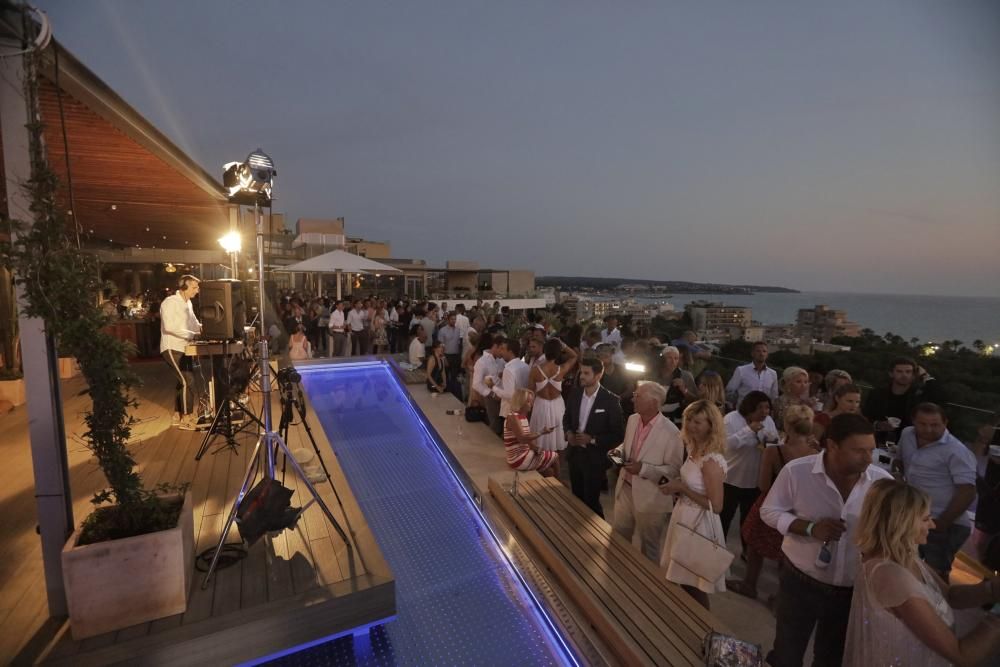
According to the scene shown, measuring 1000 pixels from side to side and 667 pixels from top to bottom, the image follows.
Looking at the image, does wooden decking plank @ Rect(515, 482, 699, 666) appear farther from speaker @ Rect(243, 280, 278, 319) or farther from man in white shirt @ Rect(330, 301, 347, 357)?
man in white shirt @ Rect(330, 301, 347, 357)

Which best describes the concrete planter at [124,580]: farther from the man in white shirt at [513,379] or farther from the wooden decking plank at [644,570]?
the man in white shirt at [513,379]

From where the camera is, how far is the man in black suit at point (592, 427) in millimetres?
3764

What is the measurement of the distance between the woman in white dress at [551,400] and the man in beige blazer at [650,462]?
3.83 feet

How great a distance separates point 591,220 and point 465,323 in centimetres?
7368

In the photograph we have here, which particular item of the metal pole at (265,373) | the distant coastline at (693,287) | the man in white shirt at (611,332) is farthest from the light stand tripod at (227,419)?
the distant coastline at (693,287)

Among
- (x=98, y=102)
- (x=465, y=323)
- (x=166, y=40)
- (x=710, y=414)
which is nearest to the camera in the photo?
(x=710, y=414)

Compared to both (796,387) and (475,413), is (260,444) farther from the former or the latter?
(796,387)

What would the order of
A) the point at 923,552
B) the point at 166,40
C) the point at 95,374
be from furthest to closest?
the point at 166,40, the point at 923,552, the point at 95,374

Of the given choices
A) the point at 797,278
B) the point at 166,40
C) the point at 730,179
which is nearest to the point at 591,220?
the point at 797,278

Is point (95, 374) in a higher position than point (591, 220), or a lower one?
lower

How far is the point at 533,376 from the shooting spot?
4.59 m

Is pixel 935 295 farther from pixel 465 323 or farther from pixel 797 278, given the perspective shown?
pixel 465 323

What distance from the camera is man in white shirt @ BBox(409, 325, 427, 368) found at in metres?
8.73

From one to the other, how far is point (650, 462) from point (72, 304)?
3249 millimetres
